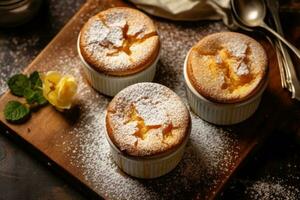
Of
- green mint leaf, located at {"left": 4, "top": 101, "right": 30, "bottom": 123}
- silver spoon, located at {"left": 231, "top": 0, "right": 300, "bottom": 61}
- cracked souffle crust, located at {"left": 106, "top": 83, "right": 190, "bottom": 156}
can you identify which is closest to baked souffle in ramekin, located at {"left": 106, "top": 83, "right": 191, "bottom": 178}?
cracked souffle crust, located at {"left": 106, "top": 83, "right": 190, "bottom": 156}

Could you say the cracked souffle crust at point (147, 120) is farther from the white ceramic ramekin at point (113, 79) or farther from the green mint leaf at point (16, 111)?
the green mint leaf at point (16, 111)

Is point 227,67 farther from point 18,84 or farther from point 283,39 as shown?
point 18,84

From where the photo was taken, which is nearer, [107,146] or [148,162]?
[148,162]

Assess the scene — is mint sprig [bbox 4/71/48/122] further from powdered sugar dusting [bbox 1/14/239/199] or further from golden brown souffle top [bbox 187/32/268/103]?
golden brown souffle top [bbox 187/32/268/103]

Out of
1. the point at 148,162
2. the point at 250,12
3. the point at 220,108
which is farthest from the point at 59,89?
the point at 250,12

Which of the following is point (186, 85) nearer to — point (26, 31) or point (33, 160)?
point (33, 160)
